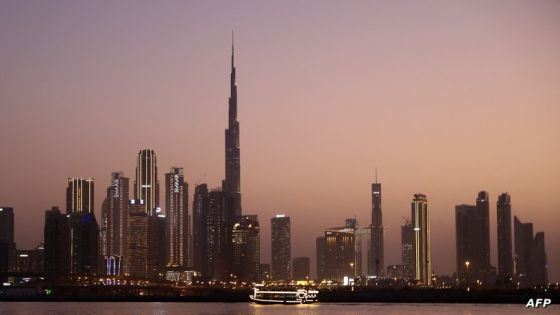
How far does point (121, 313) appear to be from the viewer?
14950 cm

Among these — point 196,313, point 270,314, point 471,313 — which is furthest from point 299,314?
point 471,313

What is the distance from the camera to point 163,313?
5955 inches

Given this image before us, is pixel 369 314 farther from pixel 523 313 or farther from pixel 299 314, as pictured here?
pixel 523 313

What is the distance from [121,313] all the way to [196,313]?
35.9 ft

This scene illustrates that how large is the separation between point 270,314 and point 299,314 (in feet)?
14.2

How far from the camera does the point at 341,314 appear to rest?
479 feet

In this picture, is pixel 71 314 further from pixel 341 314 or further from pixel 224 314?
pixel 341 314

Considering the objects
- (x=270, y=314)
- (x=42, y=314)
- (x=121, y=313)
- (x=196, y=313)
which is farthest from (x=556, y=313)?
(x=42, y=314)

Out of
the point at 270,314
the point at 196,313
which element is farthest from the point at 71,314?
the point at 270,314

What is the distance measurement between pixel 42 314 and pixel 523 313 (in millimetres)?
69062

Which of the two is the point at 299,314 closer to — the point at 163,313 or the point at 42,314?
the point at 163,313

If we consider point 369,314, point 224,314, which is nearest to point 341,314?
point 369,314

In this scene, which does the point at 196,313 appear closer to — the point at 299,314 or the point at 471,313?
the point at 299,314

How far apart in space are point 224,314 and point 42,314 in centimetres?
2683
